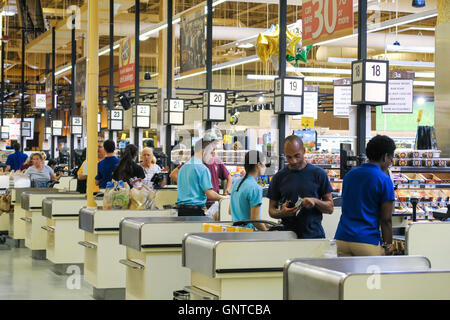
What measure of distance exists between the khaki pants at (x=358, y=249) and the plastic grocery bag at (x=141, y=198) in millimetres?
3179

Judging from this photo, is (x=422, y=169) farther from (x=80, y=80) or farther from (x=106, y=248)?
(x=80, y=80)

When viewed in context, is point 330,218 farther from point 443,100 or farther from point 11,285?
point 443,100

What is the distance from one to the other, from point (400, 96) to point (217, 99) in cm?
386

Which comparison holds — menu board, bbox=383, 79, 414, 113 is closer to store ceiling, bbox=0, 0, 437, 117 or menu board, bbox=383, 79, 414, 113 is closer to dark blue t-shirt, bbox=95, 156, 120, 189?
store ceiling, bbox=0, 0, 437, 117

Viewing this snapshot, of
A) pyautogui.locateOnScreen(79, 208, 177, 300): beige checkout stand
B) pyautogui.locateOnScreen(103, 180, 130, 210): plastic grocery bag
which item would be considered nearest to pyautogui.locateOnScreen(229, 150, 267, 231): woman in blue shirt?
pyautogui.locateOnScreen(79, 208, 177, 300): beige checkout stand

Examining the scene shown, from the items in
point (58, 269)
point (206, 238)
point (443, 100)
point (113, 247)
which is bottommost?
point (58, 269)

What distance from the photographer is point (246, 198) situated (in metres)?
5.54

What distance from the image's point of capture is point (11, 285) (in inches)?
342

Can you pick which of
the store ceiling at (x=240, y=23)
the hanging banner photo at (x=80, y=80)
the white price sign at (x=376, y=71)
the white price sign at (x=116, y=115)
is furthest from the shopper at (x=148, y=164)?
the white price sign at (x=116, y=115)

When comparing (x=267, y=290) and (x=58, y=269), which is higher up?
(x=267, y=290)

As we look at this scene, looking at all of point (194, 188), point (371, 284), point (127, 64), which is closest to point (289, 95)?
point (194, 188)

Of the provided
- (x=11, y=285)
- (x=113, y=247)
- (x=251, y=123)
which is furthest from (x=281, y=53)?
(x=251, y=123)
